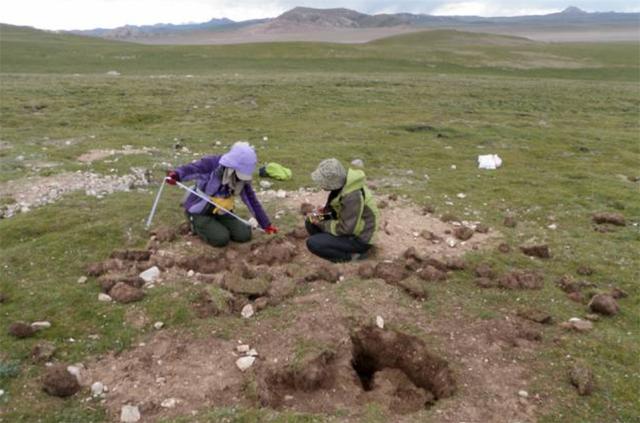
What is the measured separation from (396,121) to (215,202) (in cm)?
1534

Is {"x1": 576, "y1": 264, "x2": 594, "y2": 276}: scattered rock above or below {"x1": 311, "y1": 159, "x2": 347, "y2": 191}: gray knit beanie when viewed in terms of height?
below

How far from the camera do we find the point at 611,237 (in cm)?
1090

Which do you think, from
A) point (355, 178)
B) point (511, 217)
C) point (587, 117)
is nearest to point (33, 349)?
point (355, 178)

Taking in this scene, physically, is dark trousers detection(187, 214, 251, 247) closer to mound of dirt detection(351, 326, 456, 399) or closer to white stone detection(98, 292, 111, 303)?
white stone detection(98, 292, 111, 303)

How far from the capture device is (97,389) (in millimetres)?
5953

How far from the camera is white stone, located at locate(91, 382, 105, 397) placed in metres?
5.91

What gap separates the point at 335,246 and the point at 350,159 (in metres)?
7.65

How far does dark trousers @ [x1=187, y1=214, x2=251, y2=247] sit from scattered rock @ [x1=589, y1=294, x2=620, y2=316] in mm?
5660

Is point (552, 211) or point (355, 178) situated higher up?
point (355, 178)

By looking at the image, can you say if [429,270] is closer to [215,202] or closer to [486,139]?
A: [215,202]

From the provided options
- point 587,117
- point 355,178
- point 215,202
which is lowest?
point 587,117

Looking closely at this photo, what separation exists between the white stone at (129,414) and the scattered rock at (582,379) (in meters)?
4.79

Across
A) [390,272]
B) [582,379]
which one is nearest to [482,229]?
[390,272]

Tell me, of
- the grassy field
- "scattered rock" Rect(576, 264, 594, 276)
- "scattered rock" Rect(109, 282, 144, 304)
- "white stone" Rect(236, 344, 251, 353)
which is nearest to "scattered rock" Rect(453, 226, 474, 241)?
the grassy field
